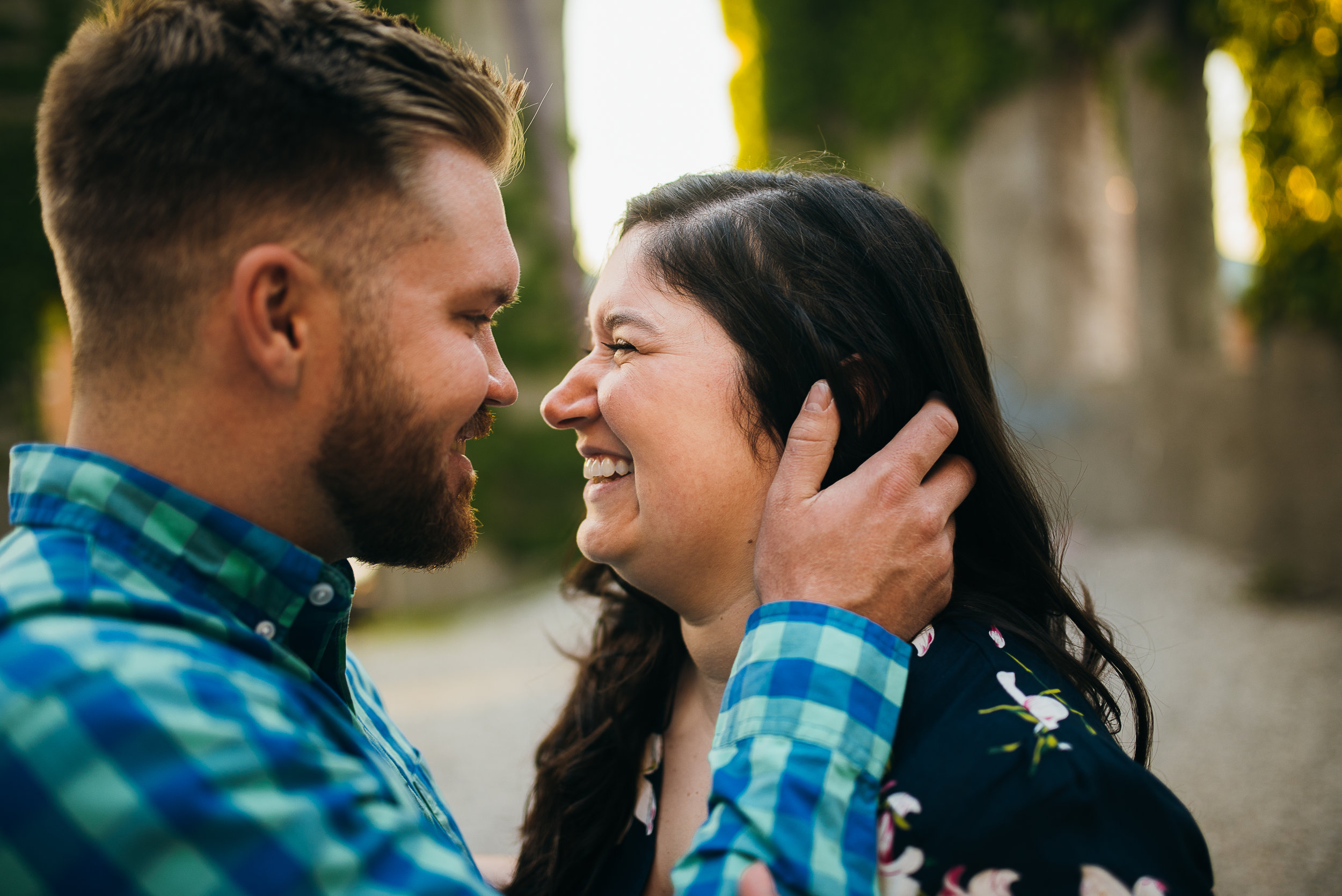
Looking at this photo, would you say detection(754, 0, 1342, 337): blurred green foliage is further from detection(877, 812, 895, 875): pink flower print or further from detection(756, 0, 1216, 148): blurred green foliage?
detection(877, 812, 895, 875): pink flower print

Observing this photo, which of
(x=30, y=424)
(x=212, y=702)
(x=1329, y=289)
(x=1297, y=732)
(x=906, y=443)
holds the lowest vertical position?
(x=30, y=424)

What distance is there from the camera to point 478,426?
6.40 feet

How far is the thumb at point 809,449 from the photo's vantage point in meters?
Answer: 1.73

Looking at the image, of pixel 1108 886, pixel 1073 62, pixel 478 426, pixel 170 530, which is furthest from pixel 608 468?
pixel 1073 62

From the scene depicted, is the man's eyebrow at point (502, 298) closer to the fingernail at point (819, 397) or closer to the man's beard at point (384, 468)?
the man's beard at point (384, 468)

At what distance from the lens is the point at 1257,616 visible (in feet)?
21.0

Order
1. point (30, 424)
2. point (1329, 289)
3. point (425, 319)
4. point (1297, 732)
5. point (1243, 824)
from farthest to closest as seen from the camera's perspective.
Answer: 1. point (30, 424)
2. point (1329, 289)
3. point (1297, 732)
4. point (1243, 824)
5. point (425, 319)

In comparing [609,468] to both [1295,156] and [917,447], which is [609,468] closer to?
[917,447]

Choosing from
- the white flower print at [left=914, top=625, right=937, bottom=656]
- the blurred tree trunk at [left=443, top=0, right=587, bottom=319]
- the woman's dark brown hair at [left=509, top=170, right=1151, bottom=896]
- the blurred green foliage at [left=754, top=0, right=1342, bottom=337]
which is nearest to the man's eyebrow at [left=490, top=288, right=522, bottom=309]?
the woman's dark brown hair at [left=509, top=170, right=1151, bottom=896]

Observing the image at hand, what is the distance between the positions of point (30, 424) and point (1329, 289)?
13.2m

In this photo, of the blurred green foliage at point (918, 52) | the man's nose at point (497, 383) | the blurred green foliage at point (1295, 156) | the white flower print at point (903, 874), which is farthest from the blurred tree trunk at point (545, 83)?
the white flower print at point (903, 874)

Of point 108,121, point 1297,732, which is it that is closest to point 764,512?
point 108,121

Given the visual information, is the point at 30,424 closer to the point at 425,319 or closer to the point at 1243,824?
the point at 425,319

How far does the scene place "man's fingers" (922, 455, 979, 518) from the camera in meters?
1.70
